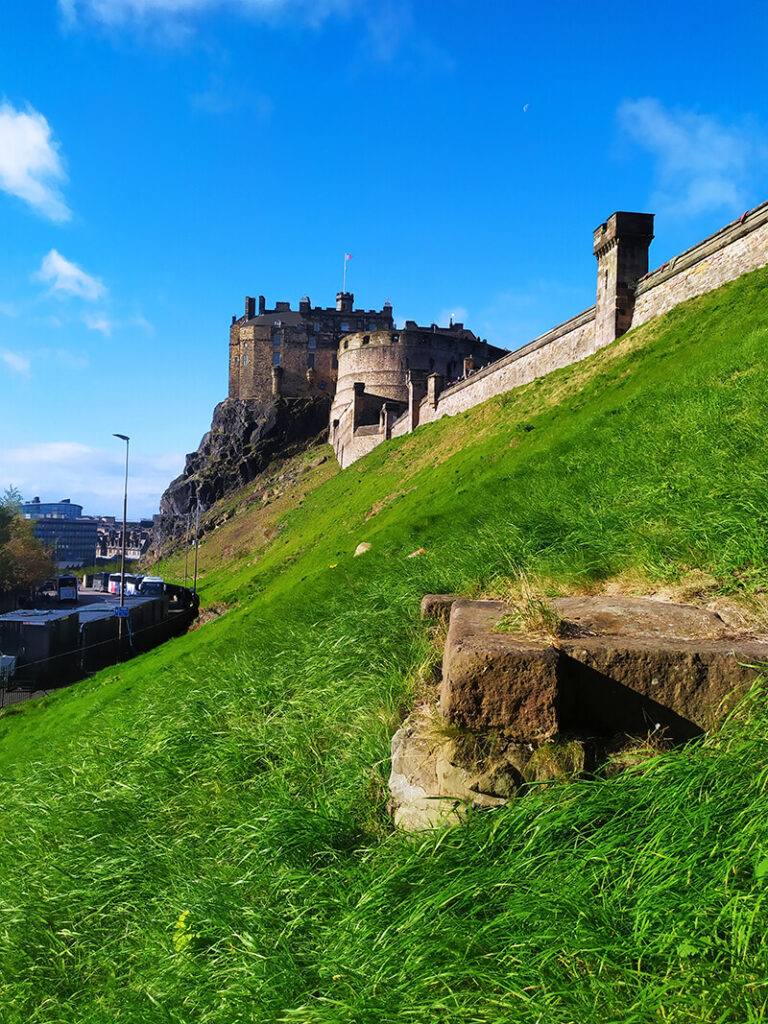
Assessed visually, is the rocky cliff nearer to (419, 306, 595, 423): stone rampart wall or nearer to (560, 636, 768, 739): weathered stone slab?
(419, 306, 595, 423): stone rampart wall

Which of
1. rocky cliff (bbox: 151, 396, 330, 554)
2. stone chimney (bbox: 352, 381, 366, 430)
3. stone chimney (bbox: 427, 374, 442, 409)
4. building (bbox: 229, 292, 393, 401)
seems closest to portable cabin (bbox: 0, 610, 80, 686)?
stone chimney (bbox: 427, 374, 442, 409)

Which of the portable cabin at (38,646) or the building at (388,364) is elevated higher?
the building at (388,364)

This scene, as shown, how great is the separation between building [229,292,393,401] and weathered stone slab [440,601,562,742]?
77259 mm

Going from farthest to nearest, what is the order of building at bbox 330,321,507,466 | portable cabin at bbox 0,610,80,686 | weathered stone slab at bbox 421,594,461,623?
building at bbox 330,321,507,466
portable cabin at bbox 0,610,80,686
weathered stone slab at bbox 421,594,461,623

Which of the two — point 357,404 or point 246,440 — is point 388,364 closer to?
point 357,404

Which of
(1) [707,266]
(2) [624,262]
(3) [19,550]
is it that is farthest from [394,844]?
(3) [19,550]

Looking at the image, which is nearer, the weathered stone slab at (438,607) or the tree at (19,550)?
the weathered stone slab at (438,607)

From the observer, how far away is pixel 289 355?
7931 centimetres

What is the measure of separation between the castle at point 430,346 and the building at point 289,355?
0.12m

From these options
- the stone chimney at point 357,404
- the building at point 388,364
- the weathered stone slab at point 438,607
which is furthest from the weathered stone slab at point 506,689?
the building at point 388,364

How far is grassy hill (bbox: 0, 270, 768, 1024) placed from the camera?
2027 mm

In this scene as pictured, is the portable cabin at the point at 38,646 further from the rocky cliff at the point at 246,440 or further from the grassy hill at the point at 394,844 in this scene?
the rocky cliff at the point at 246,440

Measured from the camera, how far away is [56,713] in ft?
51.3

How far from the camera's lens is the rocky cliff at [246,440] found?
73812mm
